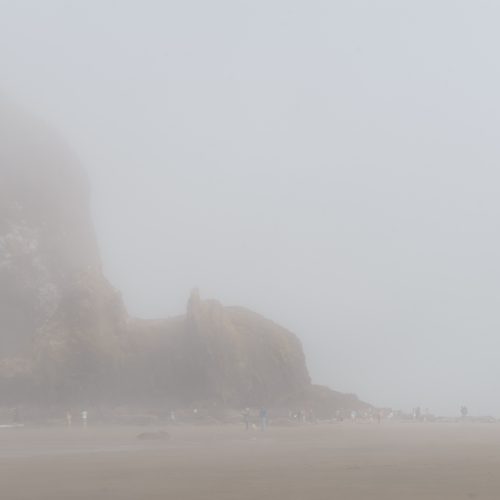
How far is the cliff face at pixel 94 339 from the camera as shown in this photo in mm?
45375

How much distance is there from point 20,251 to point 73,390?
46.1 feet

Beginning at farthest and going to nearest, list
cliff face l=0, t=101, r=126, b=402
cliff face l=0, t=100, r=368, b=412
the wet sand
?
cliff face l=0, t=101, r=126, b=402 → cliff face l=0, t=100, r=368, b=412 → the wet sand

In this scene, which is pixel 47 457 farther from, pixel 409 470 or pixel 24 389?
pixel 24 389

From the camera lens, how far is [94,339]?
46812 millimetres

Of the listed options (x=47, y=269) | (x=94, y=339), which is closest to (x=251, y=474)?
(x=94, y=339)

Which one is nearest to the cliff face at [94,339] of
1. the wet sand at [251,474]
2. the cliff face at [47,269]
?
the cliff face at [47,269]

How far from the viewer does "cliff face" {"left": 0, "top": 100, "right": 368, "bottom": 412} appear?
149ft

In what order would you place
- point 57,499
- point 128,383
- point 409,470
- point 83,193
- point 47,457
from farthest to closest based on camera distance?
point 83,193, point 128,383, point 47,457, point 409,470, point 57,499

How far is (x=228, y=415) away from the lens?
44656 millimetres

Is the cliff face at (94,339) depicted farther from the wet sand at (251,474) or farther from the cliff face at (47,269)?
the wet sand at (251,474)

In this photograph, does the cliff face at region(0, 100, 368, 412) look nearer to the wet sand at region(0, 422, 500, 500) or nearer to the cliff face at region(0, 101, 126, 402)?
the cliff face at region(0, 101, 126, 402)

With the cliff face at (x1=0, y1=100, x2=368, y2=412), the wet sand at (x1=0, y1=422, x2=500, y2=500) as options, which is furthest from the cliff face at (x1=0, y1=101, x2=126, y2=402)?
the wet sand at (x1=0, y1=422, x2=500, y2=500)

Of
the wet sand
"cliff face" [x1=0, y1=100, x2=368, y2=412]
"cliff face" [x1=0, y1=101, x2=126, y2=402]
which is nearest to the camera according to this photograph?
the wet sand

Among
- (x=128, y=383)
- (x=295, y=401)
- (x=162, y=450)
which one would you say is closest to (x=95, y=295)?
(x=128, y=383)
